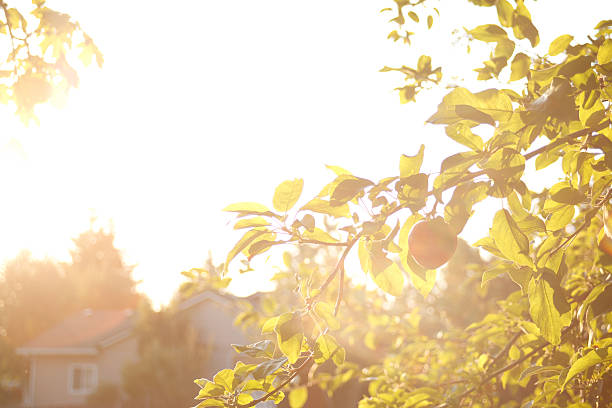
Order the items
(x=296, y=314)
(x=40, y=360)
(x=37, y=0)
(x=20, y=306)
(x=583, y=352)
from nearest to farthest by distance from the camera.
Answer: (x=296, y=314) < (x=583, y=352) < (x=37, y=0) < (x=40, y=360) < (x=20, y=306)

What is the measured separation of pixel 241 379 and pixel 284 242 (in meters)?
0.41

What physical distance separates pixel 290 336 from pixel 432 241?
45 cm

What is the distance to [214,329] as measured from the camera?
2094 cm

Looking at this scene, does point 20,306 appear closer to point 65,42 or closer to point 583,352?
point 65,42

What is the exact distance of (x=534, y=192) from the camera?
2.51 meters

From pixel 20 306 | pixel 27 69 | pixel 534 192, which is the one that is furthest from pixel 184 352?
pixel 20 306

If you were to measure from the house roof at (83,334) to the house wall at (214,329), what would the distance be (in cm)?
321

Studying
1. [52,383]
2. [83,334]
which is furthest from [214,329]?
[52,383]

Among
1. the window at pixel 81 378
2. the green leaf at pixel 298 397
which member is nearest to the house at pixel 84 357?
the window at pixel 81 378

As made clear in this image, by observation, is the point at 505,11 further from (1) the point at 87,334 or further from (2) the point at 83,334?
(2) the point at 83,334

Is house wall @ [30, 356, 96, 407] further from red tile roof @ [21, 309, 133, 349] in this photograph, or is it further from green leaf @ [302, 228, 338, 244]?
green leaf @ [302, 228, 338, 244]

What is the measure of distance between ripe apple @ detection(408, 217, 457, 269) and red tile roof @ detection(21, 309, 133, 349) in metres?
22.8

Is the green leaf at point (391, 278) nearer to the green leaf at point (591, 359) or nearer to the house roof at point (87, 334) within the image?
the green leaf at point (591, 359)

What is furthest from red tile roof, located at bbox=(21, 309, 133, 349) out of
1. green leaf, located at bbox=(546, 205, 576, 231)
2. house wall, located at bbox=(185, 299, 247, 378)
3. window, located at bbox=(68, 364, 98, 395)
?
green leaf, located at bbox=(546, 205, 576, 231)
